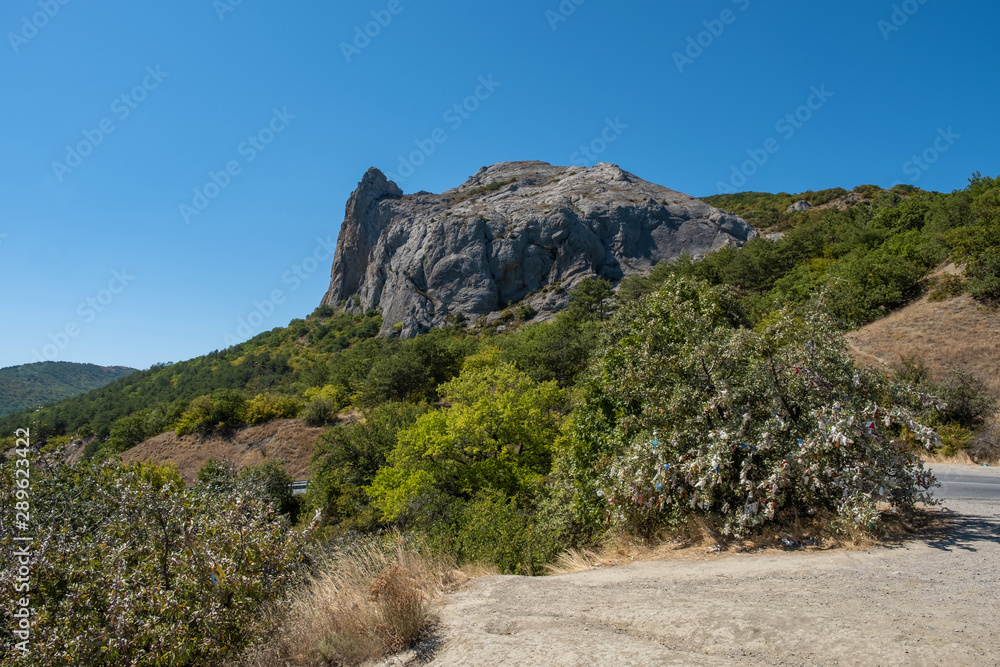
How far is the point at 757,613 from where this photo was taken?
4230 mm

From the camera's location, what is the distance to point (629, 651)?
3877 mm

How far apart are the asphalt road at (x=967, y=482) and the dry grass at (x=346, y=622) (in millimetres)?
10000

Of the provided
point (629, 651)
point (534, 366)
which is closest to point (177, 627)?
point (629, 651)

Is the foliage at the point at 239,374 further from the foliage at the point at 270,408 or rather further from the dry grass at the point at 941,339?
the dry grass at the point at 941,339

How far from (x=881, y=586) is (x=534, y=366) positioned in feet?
99.9

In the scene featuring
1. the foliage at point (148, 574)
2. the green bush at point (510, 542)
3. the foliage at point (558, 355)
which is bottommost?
the green bush at point (510, 542)

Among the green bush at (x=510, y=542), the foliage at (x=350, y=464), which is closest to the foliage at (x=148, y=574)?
the green bush at (x=510, y=542)

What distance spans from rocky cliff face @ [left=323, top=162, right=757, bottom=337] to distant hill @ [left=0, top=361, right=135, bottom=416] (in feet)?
324

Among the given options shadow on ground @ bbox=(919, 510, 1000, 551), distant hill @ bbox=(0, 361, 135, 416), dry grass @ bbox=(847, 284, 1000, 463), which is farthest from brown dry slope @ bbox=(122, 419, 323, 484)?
distant hill @ bbox=(0, 361, 135, 416)

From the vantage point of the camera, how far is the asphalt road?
9750 millimetres

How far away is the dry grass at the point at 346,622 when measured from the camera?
4516mm

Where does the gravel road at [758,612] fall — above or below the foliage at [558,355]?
below

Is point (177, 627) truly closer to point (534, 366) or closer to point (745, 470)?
point (745, 470)

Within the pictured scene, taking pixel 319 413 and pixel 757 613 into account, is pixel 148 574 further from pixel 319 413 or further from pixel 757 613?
pixel 319 413
